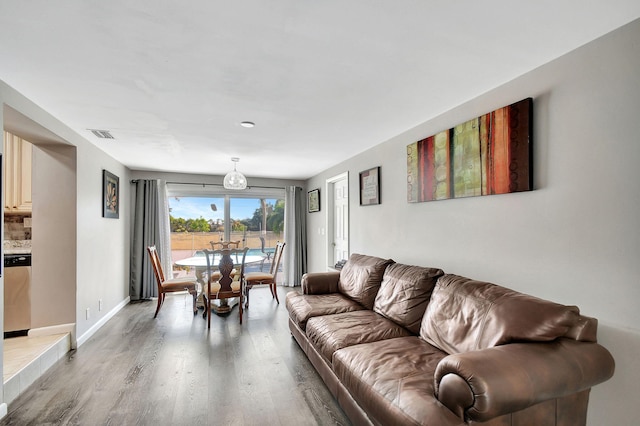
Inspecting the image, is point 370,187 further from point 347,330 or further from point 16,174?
point 16,174

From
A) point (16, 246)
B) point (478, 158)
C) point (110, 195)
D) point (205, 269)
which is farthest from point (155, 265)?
point (478, 158)

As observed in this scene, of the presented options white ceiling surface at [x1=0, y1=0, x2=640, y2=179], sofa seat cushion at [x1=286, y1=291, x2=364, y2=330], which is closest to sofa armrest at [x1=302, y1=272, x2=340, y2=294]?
sofa seat cushion at [x1=286, y1=291, x2=364, y2=330]

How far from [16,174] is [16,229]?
69 cm

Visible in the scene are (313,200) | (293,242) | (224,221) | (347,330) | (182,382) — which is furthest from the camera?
(293,242)

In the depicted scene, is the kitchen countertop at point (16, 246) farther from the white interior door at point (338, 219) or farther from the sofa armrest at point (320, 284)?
the white interior door at point (338, 219)

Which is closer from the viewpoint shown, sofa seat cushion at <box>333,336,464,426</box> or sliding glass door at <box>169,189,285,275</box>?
sofa seat cushion at <box>333,336,464,426</box>

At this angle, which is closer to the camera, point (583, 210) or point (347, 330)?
point (583, 210)

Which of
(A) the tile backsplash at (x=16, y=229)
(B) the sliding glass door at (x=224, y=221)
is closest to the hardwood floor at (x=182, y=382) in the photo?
(A) the tile backsplash at (x=16, y=229)

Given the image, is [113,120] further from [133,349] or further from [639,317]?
[639,317]

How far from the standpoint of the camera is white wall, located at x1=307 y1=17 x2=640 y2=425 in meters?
1.47

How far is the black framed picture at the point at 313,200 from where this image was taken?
5.64 meters

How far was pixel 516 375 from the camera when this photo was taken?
1.28 meters

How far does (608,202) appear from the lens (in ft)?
5.07

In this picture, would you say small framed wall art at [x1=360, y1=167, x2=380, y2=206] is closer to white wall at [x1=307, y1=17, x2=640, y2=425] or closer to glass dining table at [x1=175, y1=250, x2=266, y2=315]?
white wall at [x1=307, y1=17, x2=640, y2=425]
